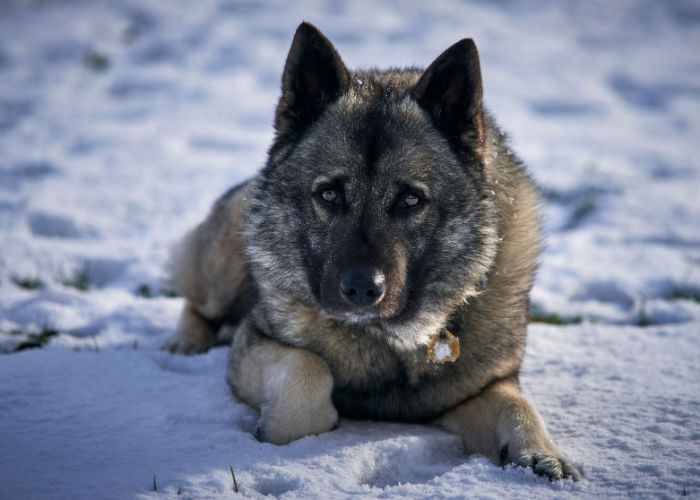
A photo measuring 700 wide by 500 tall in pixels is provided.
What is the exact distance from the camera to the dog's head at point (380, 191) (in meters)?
2.36

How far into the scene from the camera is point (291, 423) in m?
2.35

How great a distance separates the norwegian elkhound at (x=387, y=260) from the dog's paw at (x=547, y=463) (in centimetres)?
2

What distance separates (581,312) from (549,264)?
2.72ft

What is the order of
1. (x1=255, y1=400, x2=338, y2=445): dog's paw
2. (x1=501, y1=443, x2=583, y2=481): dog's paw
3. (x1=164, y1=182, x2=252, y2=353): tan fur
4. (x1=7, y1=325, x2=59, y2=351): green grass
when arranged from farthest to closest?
(x1=164, y1=182, x2=252, y2=353): tan fur < (x1=7, y1=325, x2=59, y2=351): green grass < (x1=255, y1=400, x2=338, y2=445): dog's paw < (x1=501, y1=443, x2=583, y2=481): dog's paw

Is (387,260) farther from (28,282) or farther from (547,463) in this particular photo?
(28,282)

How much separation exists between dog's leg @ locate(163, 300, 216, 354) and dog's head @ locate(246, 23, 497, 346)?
3.38ft

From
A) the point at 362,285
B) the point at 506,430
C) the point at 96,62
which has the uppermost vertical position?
the point at 96,62

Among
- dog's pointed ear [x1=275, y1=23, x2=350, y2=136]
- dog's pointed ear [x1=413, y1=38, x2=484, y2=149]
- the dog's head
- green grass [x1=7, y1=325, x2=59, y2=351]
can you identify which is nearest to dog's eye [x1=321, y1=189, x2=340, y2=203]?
the dog's head

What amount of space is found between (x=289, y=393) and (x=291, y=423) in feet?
0.38

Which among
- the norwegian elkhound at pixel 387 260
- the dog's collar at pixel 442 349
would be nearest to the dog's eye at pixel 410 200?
the norwegian elkhound at pixel 387 260

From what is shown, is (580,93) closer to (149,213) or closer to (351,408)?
(149,213)

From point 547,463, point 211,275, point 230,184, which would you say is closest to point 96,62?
point 230,184

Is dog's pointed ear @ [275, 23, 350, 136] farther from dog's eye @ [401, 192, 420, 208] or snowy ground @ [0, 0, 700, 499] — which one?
snowy ground @ [0, 0, 700, 499]

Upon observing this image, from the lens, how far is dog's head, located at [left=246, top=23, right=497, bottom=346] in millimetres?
2361
